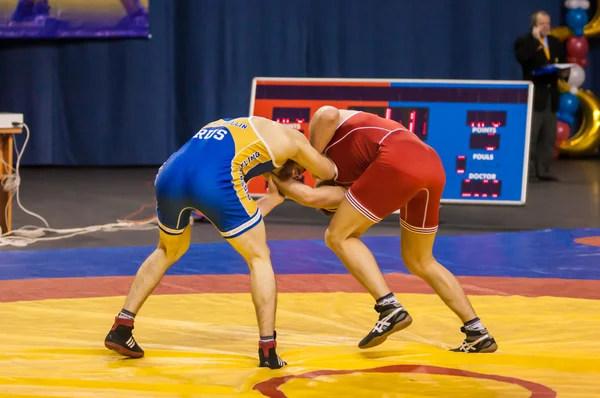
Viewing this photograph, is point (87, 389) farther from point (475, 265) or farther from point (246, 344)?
point (475, 265)

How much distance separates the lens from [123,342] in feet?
12.7

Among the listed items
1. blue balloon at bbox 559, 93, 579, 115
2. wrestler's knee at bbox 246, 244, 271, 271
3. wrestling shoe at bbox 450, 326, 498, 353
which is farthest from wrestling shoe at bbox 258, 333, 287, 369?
blue balloon at bbox 559, 93, 579, 115

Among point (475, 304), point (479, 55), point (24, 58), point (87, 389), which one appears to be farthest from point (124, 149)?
point (87, 389)

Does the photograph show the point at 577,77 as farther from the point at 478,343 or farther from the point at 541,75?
the point at 478,343

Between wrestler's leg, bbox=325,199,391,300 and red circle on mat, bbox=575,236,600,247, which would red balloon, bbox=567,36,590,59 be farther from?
wrestler's leg, bbox=325,199,391,300

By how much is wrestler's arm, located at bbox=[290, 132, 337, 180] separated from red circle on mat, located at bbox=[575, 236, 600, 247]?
10.9 ft

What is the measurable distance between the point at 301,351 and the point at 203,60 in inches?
348

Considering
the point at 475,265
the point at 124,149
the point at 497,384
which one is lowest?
the point at 124,149

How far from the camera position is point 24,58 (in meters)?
12.1

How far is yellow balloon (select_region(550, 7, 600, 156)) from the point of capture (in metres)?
13.1

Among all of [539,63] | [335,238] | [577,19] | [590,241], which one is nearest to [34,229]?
[590,241]

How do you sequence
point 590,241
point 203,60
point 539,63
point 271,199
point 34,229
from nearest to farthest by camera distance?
1. point 271,199
2. point 590,241
3. point 34,229
4. point 539,63
5. point 203,60

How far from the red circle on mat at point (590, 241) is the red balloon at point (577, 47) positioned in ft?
21.0

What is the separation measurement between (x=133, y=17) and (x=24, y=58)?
1.42 meters
